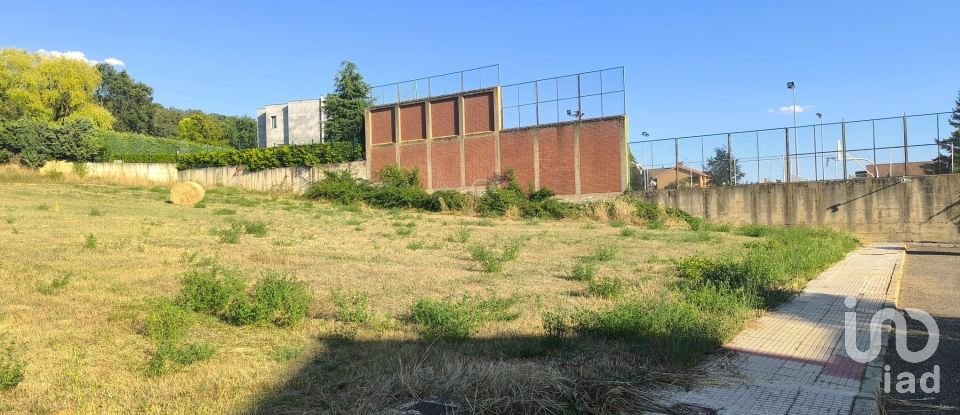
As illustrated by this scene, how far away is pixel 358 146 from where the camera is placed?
39688mm

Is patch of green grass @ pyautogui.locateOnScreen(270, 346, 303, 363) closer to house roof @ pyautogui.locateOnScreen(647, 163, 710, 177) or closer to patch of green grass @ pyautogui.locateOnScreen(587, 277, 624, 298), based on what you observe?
patch of green grass @ pyautogui.locateOnScreen(587, 277, 624, 298)

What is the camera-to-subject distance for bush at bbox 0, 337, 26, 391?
471cm

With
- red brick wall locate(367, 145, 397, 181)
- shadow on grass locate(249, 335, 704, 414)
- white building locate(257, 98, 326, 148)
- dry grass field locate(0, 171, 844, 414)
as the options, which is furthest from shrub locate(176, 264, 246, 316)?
white building locate(257, 98, 326, 148)

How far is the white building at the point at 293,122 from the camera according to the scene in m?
61.7

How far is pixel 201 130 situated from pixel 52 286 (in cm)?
8307

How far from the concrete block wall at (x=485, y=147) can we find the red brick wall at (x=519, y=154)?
5 cm

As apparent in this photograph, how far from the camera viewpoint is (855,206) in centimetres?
2642

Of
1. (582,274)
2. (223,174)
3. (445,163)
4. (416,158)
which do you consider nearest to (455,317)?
(582,274)

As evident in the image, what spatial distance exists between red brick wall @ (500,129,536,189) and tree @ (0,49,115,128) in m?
43.5

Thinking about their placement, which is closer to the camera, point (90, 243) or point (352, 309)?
point (352, 309)

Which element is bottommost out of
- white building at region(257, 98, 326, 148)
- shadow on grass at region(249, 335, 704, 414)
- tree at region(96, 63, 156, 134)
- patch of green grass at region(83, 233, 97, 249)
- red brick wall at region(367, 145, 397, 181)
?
shadow on grass at region(249, 335, 704, 414)

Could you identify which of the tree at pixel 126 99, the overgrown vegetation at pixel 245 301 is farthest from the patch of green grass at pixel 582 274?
the tree at pixel 126 99

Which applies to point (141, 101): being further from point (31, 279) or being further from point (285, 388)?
point (285, 388)

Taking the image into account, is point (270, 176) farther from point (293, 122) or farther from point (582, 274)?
point (582, 274)
